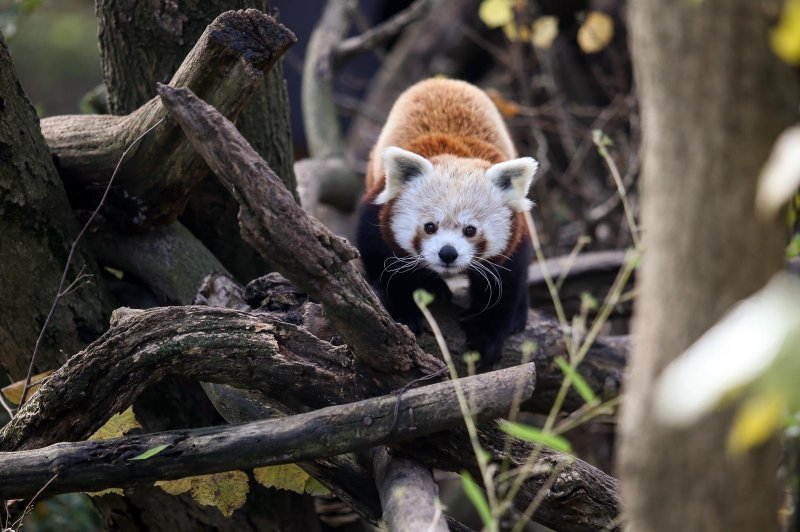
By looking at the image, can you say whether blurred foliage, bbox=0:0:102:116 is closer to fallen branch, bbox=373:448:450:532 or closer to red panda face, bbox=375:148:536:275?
red panda face, bbox=375:148:536:275

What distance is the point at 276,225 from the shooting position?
1722 mm

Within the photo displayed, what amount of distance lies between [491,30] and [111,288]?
189 inches

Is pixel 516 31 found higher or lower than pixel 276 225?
higher

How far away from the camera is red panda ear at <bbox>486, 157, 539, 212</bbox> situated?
308 cm

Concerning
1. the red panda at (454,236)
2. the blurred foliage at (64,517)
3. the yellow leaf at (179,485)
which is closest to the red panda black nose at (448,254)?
the red panda at (454,236)

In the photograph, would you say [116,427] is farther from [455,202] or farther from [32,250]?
[455,202]

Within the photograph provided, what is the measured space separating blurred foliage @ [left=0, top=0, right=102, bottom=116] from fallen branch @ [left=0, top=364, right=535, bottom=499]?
228 inches

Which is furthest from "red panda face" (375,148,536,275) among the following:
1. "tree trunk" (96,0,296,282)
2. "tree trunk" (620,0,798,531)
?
"tree trunk" (620,0,798,531)

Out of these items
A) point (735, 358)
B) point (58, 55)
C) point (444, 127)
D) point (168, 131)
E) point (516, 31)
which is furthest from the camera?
point (58, 55)

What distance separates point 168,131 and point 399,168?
36.7 inches

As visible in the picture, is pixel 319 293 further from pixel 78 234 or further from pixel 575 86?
pixel 575 86

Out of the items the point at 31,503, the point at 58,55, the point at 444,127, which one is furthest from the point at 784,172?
the point at 58,55

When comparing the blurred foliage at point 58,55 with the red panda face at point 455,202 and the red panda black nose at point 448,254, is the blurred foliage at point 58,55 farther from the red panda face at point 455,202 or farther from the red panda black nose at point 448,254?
the red panda black nose at point 448,254

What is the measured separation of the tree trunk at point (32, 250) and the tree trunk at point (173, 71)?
408 mm
